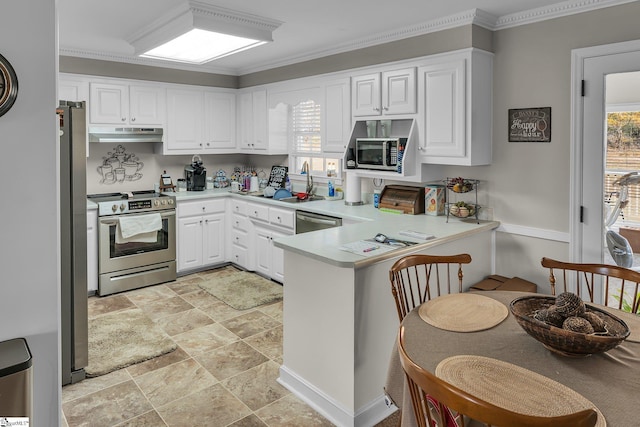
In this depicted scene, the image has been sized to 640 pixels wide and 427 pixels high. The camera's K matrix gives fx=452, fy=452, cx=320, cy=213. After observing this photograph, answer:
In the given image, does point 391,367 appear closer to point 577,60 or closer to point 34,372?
point 34,372

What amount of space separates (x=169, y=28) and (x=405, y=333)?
292 centimetres

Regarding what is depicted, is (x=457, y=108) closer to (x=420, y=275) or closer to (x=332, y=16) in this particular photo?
(x=332, y=16)

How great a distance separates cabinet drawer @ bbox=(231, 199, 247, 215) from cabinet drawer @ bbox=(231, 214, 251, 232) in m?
0.05

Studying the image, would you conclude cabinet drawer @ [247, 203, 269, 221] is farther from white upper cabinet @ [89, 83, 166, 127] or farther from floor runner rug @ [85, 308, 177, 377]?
floor runner rug @ [85, 308, 177, 377]

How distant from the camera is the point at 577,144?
314 cm

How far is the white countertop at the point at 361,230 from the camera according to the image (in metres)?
2.57

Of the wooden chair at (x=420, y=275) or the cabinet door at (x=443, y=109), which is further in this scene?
the cabinet door at (x=443, y=109)

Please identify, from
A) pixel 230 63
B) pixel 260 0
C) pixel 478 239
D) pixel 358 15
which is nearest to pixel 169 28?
pixel 260 0

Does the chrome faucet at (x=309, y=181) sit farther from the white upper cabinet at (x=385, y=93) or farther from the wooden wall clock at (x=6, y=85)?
the wooden wall clock at (x=6, y=85)

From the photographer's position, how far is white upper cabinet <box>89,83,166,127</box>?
15.8 ft

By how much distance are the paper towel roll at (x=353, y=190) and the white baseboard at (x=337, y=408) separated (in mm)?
2063

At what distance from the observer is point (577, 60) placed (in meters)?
3.12

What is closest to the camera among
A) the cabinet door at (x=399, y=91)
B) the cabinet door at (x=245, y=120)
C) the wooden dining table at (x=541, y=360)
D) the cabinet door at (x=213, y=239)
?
the wooden dining table at (x=541, y=360)

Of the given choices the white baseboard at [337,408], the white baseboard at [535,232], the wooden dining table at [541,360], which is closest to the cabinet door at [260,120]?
the white baseboard at [535,232]
